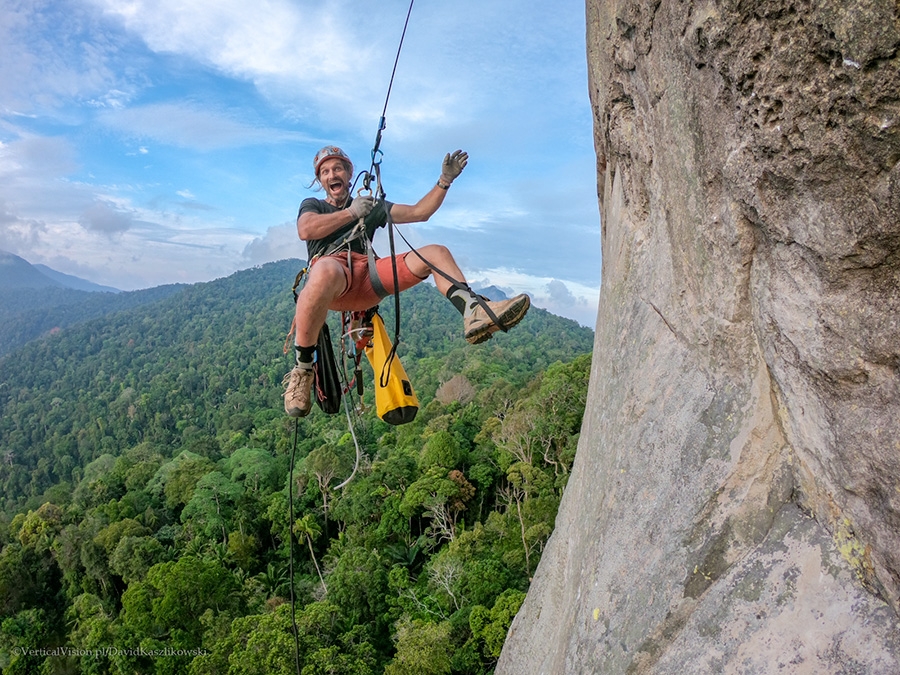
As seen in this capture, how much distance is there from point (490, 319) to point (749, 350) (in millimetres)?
1533

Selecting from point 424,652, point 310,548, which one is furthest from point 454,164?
point 310,548

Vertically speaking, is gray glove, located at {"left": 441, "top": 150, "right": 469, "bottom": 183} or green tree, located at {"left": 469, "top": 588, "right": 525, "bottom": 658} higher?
gray glove, located at {"left": 441, "top": 150, "right": 469, "bottom": 183}

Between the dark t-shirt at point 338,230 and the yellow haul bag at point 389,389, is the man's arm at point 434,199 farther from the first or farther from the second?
the yellow haul bag at point 389,389

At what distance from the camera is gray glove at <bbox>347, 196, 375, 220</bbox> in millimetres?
4004

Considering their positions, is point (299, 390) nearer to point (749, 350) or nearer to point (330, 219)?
point (330, 219)

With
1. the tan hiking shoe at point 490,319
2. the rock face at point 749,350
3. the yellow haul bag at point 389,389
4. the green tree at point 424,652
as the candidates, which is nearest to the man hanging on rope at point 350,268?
the tan hiking shoe at point 490,319

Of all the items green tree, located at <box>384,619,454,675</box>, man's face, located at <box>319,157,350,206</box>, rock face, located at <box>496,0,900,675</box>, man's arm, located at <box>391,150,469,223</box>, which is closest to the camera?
rock face, located at <box>496,0,900,675</box>

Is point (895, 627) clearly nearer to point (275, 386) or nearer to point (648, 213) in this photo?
point (648, 213)

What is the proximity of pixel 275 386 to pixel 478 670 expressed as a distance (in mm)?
63964

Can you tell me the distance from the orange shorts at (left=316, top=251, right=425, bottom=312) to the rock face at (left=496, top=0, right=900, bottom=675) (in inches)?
63.6

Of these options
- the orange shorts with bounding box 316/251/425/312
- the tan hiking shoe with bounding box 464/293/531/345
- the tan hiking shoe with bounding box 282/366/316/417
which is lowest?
the tan hiking shoe with bounding box 282/366/316/417

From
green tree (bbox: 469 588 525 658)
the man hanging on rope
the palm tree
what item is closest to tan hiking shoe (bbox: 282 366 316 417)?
the man hanging on rope

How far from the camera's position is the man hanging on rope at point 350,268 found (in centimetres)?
379

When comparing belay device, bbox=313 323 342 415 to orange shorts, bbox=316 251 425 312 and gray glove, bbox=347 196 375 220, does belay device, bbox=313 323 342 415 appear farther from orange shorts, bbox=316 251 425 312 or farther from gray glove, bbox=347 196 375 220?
gray glove, bbox=347 196 375 220
